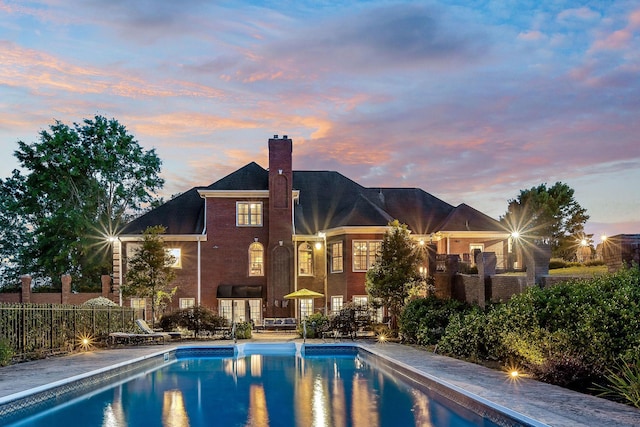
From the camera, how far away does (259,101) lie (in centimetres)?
2839

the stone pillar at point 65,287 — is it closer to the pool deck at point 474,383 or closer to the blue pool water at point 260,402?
the pool deck at point 474,383

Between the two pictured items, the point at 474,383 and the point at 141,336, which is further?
the point at 141,336

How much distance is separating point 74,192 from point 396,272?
86.6ft

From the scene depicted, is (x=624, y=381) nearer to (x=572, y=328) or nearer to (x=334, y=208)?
(x=572, y=328)

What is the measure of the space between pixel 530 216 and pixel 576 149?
1110 inches

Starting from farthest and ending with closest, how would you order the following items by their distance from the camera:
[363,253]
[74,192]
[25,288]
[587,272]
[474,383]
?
[74,192] < [363,253] < [25,288] < [587,272] < [474,383]

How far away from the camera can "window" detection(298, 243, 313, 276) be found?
36344mm

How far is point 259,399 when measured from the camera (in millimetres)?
14508

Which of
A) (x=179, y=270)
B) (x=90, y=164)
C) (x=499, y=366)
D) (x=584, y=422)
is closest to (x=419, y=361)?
(x=499, y=366)

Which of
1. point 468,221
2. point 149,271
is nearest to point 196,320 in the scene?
point 149,271

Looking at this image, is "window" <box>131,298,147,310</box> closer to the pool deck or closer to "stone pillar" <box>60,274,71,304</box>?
"stone pillar" <box>60,274,71,304</box>

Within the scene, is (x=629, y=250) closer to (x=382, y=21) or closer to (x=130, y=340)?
(x=382, y=21)

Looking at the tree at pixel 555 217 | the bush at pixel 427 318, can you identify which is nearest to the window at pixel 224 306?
the bush at pixel 427 318

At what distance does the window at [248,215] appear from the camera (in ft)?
119
